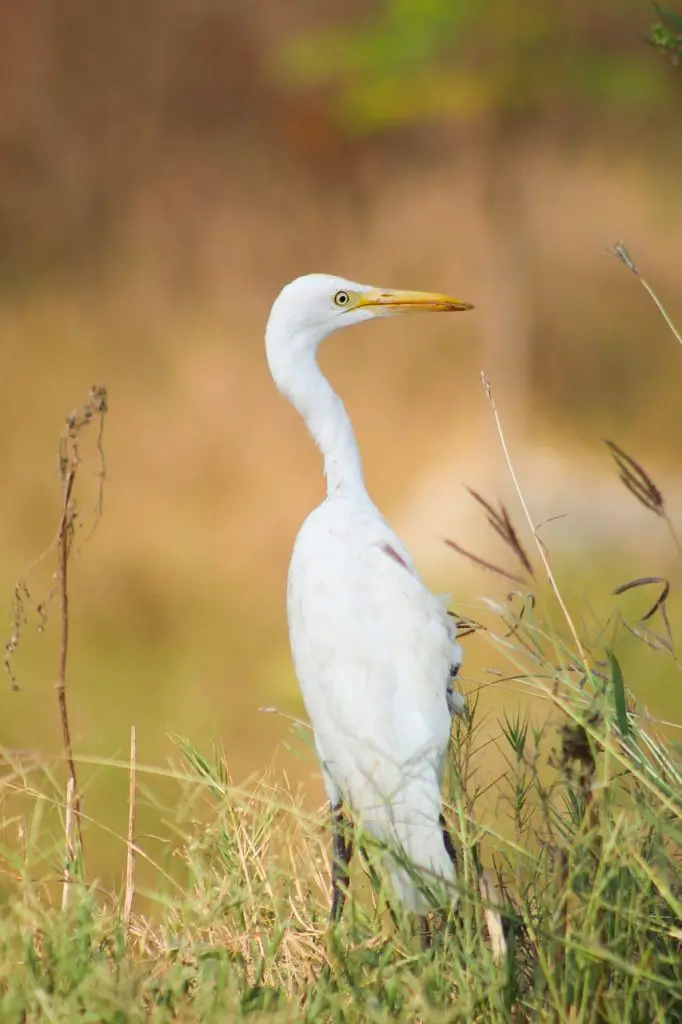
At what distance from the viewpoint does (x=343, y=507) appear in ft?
3.48

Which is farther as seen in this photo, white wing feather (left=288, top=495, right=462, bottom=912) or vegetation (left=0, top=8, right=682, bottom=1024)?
white wing feather (left=288, top=495, right=462, bottom=912)

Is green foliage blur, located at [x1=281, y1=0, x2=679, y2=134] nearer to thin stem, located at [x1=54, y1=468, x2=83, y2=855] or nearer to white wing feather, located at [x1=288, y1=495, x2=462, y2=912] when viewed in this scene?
white wing feather, located at [x1=288, y1=495, x2=462, y2=912]

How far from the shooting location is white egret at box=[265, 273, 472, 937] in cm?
93

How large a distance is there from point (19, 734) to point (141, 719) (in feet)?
1.07

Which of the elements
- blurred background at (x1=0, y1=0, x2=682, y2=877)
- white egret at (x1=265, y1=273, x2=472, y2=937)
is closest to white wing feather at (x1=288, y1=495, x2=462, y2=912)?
white egret at (x1=265, y1=273, x2=472, y2=937)

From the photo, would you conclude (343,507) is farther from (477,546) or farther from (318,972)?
(477,546)

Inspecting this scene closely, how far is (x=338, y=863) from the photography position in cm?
79

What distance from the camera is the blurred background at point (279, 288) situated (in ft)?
11.4

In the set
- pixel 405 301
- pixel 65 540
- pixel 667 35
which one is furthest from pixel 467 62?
pixel 65 540

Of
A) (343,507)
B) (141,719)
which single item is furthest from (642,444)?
(343,507)

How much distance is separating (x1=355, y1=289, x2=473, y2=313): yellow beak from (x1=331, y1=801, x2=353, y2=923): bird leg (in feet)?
1.39

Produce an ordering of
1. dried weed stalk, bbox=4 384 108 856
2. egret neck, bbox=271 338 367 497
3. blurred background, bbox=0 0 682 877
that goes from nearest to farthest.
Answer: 1. dried weed stalk, bbox=4 384 108 856
2. egret neck, bbox=271 338 367 497
3. blurred background, bbox=0 0 682 877

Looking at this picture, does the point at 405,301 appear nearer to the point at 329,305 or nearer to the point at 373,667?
the point at 329,305

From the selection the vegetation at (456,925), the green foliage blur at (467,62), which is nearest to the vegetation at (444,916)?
the vegetation at (456,925)
